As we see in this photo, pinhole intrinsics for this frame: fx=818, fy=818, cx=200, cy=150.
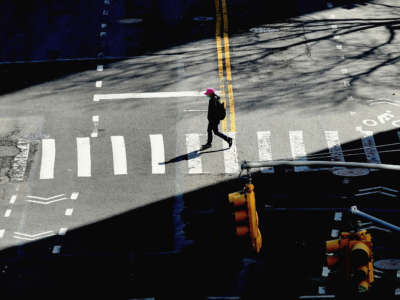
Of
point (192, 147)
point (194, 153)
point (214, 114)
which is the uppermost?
point (214, 114)

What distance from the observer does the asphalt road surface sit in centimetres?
2081

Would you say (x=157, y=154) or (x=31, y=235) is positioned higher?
(x=157, y=154)

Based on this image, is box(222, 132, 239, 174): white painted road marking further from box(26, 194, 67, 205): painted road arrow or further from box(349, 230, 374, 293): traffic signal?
box(349, 230, 374, 293): traffic signal

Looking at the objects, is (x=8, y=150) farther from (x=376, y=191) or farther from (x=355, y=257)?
(x=355, y=257)

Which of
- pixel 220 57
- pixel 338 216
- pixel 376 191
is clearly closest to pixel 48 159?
pixel 220 57

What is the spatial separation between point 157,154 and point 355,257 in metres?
11.6

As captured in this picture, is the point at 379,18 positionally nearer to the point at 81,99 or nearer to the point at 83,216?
the point at 81,99

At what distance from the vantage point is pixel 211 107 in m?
23.9

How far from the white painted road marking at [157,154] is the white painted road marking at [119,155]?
2.79 feet

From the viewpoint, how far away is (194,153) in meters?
24.8

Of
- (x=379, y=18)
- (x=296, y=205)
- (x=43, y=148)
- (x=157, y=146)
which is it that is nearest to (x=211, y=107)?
(x=157, y=146)

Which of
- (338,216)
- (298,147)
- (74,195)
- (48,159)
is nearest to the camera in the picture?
(338,216)

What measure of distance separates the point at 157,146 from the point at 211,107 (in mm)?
2297

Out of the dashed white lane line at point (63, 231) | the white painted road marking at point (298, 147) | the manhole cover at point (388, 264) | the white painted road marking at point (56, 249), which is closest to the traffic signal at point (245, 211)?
the manhole cover at point (388, 264)
